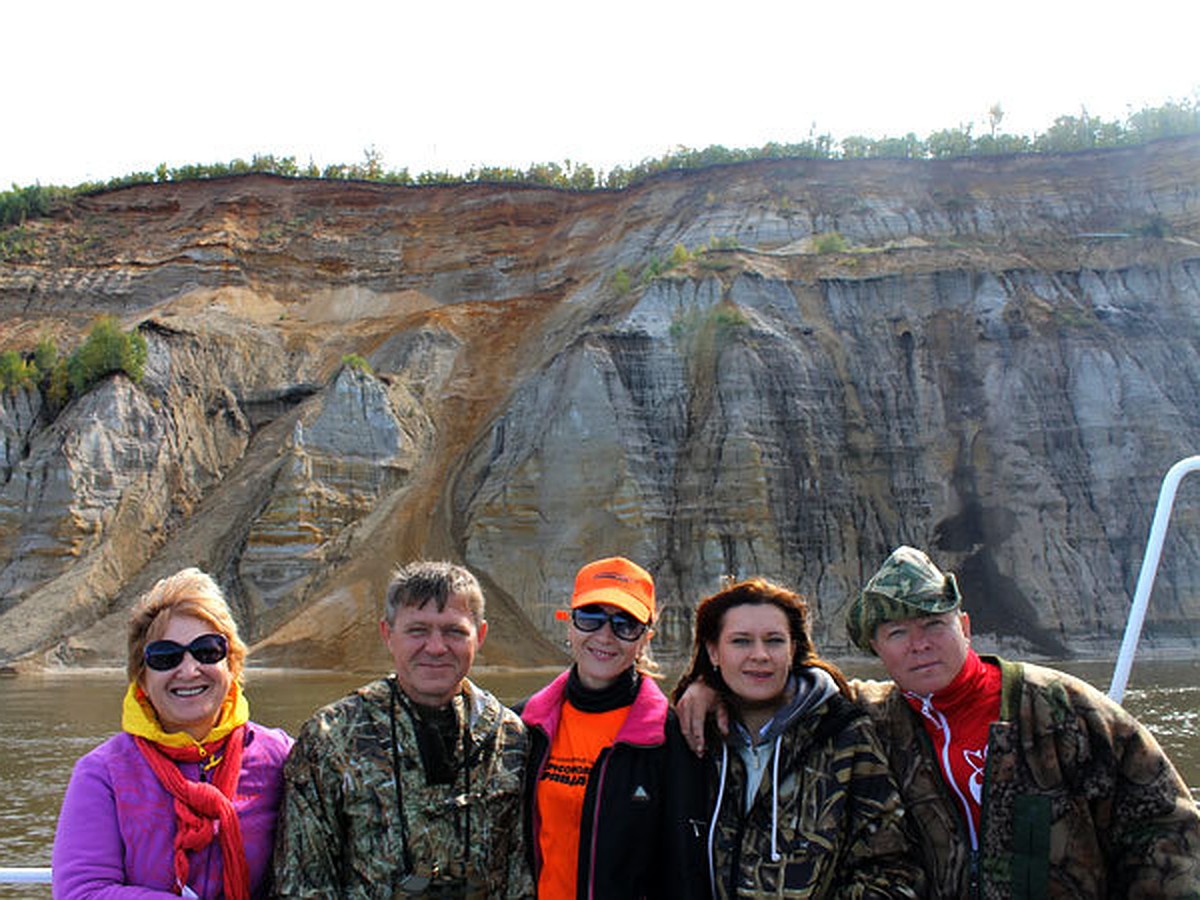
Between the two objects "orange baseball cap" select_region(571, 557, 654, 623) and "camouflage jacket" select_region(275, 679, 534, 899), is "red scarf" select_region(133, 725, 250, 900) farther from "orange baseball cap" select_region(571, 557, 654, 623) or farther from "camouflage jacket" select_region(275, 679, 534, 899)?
"orange baseball cap" select_region(571, 557, 654, 623)

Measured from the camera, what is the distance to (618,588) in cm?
409

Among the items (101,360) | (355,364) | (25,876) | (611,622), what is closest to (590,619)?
(611,622)

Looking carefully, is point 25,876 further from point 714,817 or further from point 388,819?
point 714,817

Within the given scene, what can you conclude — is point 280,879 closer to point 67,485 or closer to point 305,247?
point 67,485

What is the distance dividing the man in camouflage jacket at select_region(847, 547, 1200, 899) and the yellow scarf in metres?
2.46

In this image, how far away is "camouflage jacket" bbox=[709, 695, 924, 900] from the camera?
3.51 metres

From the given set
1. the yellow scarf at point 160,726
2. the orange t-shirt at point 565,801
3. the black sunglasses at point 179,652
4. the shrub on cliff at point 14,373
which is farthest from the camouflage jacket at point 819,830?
the shrub on cliff at point 14,373

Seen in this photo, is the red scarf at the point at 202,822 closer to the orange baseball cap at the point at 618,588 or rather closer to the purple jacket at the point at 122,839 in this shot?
the purple jacket at the point at 122,839

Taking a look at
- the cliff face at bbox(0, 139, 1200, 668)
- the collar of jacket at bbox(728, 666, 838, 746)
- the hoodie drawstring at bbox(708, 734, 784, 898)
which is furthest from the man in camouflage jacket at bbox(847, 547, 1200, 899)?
the cliff face at bbox(0, 139, 1200, 668)

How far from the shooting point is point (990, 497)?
36781mm

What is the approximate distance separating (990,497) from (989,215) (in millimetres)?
18729

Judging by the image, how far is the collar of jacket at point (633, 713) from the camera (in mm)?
3750

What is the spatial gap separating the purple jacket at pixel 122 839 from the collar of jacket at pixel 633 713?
1.12 m

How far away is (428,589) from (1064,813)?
2471 millimetres
